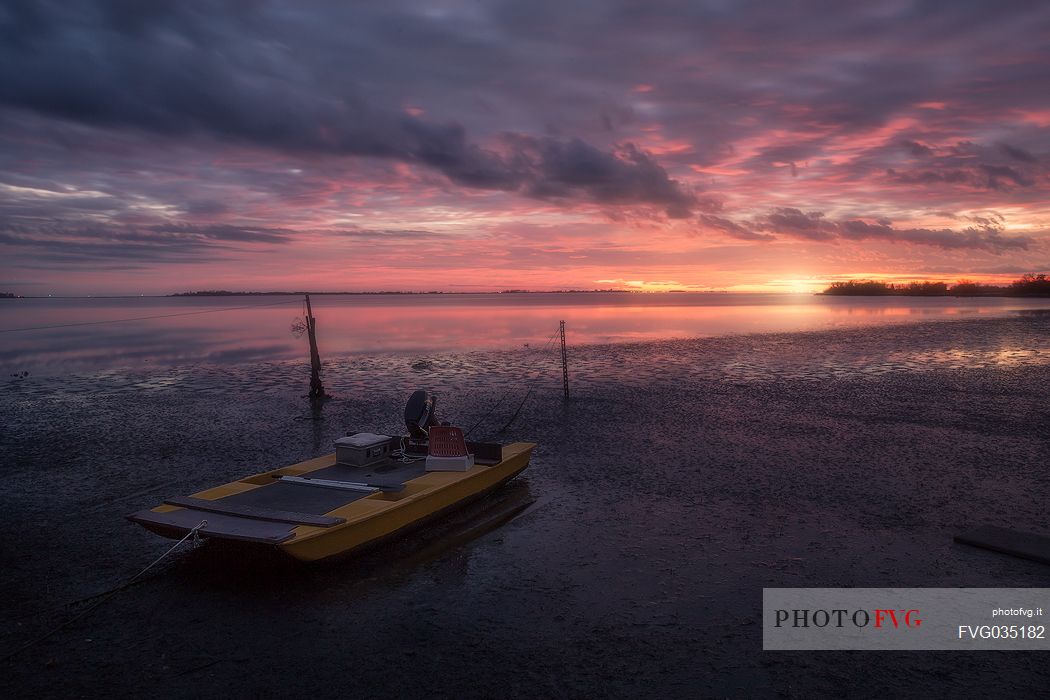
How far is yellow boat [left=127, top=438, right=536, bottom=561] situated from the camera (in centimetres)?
807

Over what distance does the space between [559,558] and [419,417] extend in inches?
197

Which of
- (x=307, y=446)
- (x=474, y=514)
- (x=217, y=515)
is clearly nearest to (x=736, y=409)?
(x=474, y=514)

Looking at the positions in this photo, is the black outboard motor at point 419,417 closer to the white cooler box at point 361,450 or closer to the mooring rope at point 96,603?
the white cooler box at point 361,450

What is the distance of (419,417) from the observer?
12.8 meters

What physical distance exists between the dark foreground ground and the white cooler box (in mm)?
2273

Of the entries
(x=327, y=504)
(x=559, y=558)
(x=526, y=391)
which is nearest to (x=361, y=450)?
(x=327, y=504)

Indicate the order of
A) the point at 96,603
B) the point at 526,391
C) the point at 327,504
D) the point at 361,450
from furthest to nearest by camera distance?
the point at 526,391 → the point at 361,450 → the point at 327,504 → the point at 96,603

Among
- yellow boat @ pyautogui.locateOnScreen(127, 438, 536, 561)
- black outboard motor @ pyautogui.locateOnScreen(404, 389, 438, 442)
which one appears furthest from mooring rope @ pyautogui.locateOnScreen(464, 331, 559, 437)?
yellow boat @ pyautogui.locateOnScreen(127, 438, 536, 561)

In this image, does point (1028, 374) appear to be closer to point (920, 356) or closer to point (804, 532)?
point (920, 356)

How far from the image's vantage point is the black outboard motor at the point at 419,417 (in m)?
12.7

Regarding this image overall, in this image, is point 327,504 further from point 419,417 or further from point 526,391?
point 526,391

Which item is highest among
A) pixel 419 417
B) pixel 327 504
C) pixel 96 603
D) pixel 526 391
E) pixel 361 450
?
pixel 419 417

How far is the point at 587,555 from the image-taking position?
910 cm

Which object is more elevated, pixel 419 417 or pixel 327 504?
pixel 419 417
